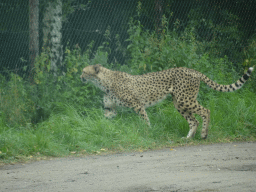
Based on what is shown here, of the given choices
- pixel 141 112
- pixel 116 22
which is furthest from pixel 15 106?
pixel 116 22

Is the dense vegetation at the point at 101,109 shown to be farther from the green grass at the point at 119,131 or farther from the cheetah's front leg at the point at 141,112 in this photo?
the cheetah's front leg at the point at 141,112

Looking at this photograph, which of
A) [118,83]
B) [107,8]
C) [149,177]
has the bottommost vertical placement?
[149,177]

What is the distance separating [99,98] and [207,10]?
396cm

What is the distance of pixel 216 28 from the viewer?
973cm

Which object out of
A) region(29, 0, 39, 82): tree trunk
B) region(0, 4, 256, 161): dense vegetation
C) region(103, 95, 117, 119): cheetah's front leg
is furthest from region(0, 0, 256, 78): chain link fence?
region(103, 95, 117, 119): cheetah's front leg

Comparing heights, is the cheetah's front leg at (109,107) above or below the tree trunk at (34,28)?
below

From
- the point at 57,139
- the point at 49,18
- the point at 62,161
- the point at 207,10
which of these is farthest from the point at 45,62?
the point at 207,10

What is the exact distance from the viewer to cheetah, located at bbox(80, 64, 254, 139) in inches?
276

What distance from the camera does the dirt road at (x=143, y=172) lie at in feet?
13.4

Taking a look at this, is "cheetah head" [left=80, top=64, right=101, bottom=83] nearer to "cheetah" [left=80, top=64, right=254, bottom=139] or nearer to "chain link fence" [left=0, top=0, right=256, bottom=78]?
"cheetah" [left=80, top=64, right=254, bottom=139]

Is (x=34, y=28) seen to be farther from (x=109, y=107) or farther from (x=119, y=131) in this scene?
(x=119, y=131)

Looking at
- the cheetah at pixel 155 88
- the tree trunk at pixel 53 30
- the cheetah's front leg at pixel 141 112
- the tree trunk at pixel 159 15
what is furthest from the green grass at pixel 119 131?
the tree trunk at pixel 159 15

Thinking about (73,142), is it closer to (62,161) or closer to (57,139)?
(57,139)

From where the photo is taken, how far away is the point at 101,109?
23.9ft
